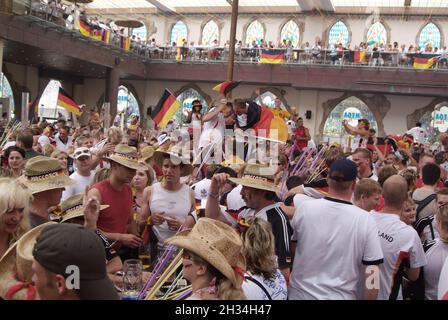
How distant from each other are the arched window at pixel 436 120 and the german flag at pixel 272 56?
25.7 ft

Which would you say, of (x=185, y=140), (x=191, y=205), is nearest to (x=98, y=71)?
(x=185, y=140)

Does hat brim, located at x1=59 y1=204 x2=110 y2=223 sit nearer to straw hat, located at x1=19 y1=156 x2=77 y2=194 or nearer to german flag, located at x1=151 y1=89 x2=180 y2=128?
straw hat, located at x1=19 y1=156 x2=77 y2=194

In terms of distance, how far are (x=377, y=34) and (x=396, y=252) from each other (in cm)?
2607

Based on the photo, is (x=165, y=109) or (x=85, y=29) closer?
(x=165, y=109)

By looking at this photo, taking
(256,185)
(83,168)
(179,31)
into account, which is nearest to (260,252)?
(256,185)

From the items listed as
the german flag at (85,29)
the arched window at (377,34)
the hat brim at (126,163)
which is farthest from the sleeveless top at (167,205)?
the arched window at (377,34)

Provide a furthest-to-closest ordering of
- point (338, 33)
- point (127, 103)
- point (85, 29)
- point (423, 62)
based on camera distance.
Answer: point (127, 103) < point (338, 33) < point (423, 62) < point (85, 29)

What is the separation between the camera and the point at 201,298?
217 centimetres

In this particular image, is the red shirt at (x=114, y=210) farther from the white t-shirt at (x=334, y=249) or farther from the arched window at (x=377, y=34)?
the arched window at (x=377, y=34)

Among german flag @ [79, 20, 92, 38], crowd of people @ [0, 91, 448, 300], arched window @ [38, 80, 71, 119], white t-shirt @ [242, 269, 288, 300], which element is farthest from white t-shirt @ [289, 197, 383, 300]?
arched window @ [38, 80, 71, 119]

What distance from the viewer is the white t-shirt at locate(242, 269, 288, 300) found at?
2.51 meters

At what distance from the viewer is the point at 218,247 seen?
2.34 metres

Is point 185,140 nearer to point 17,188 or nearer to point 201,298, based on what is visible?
point 17,188

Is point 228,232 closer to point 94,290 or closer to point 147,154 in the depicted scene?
point 94,290
